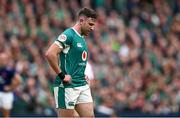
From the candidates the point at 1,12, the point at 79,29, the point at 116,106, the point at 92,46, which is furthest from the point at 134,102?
the point at 79,29

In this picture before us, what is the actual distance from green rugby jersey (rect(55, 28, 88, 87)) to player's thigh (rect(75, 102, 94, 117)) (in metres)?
0.32

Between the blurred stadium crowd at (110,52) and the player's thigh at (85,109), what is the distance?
25.1 feet

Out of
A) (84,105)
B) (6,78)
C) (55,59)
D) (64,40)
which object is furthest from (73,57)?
(6,78)

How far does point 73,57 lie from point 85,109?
81 cm

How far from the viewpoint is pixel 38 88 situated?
19.8 metres

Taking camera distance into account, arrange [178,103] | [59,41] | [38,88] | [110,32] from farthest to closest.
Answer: [110,32]
[178,103]
[38,88]
[59,41]

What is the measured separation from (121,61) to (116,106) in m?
1.97

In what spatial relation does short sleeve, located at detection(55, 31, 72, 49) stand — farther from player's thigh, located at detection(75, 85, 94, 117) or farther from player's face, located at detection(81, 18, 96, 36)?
player's thigh, located at detection(75, 85, 94, 117)

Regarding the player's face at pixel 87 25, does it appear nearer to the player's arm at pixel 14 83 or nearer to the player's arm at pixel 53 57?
the player's arm at pixel 53 57

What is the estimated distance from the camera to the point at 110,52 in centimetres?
2205

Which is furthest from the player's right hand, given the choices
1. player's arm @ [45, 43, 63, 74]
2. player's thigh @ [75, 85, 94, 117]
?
player's thigh @ [75, 85, 94, 117]

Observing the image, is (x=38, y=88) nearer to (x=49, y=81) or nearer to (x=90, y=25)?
(x=49, y=81)

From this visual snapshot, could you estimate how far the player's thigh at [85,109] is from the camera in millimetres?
11672

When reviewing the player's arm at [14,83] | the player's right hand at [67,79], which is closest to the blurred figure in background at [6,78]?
the player's arm at [14,83]
